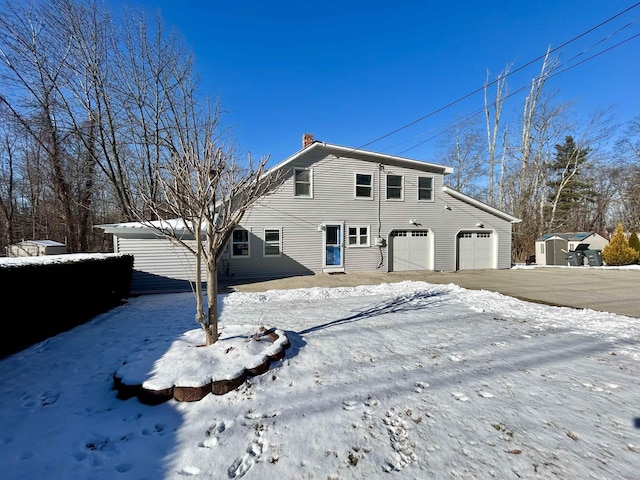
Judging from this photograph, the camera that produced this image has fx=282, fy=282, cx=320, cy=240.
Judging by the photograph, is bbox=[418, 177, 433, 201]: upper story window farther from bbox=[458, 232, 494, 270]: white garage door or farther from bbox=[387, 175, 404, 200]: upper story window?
bbox=[458, 232, 494, 270]: white garage door

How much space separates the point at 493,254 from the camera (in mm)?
15180

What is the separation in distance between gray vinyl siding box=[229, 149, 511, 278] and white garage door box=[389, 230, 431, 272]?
33 centimetres

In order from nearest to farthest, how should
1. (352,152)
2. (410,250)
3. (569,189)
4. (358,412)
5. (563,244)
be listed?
(358,412) → (352,152) → (410,250) → (563,244) → (569,189)

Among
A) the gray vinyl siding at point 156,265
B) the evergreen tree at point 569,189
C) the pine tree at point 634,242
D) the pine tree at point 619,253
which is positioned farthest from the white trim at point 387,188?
the evergreen tree at point 569,189

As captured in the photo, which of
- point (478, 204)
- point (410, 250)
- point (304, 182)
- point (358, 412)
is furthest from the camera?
point (478, 204)

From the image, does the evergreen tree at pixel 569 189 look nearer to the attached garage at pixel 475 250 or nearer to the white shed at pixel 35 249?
the attached garage at pixel 475 250

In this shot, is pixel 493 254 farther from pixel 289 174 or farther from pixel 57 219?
pixel 57 219

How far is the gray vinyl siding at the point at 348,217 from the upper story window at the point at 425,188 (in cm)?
25

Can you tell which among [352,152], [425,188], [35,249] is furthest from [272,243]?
[35,249]

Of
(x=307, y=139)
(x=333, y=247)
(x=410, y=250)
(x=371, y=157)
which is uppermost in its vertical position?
(x=307, y=139)

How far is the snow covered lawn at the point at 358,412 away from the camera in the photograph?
78.7 inches

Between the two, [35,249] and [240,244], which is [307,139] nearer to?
[240,244]

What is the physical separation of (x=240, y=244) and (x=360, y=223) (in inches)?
221

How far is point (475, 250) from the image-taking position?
15.1 m
